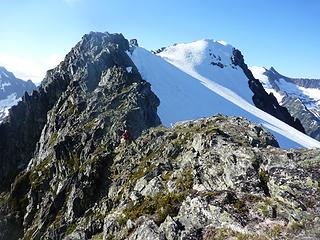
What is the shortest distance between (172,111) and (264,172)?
5882 cm

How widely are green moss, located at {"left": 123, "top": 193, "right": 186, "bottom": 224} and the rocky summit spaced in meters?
0.11

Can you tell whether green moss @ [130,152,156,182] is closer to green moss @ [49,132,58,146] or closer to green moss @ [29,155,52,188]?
green moss @ [29,155,52,188]

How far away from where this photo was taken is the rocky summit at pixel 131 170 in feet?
92.1

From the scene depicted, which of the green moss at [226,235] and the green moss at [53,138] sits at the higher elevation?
the green moss at [226,235]

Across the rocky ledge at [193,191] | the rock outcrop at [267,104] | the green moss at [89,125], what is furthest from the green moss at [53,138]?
the rock outcrop at [267,104]

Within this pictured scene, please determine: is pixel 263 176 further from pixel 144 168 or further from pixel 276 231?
pixel 144 168

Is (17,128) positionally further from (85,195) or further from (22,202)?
(85,195)

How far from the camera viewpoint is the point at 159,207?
1312 inches

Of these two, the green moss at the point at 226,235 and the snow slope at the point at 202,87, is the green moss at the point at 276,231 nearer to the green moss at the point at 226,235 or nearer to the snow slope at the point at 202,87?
the green moss at the point at 226,235

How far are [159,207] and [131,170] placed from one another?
17148 mm

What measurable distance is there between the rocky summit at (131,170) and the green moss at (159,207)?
4.3 inches

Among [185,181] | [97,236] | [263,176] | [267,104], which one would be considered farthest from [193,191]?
[267,104]

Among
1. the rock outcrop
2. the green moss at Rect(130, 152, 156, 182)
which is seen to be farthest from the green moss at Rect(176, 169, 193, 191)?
the rock outcrop

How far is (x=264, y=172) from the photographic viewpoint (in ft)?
106
